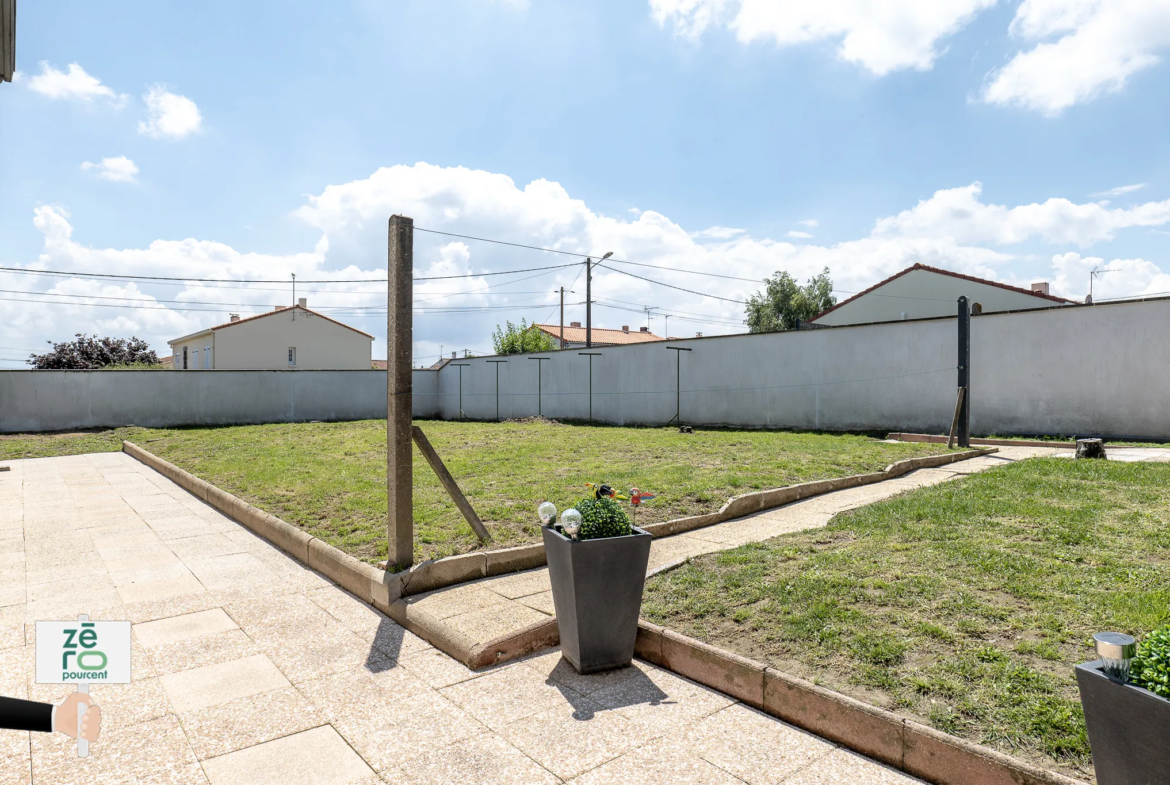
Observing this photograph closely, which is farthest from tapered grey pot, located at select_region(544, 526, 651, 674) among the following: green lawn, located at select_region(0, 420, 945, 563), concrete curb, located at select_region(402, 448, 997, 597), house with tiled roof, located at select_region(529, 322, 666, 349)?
house with tiled roof, located at select_region(529, 322, 666, 349)

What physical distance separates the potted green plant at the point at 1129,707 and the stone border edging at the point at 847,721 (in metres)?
0.50

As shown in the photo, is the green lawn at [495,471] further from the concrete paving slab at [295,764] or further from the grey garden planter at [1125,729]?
the grey garden planter at [1125,729]

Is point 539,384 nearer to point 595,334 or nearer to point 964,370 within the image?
point 964,370

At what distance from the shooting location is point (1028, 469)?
808 centimetres

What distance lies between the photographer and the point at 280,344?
3744 cm

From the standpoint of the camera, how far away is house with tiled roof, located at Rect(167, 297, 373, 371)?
35.9m

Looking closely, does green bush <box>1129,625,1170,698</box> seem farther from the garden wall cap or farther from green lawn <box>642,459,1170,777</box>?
green lawn <box>642,459,1170,777</box>

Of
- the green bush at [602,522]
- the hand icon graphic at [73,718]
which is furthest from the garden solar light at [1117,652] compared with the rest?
the hand icon graphic at [73,718]

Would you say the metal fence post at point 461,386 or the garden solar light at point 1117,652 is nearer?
the garden solar light at point 1117,652

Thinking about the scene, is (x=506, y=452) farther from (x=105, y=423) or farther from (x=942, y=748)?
(x=105, y=423)

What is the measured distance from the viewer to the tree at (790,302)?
3994cm

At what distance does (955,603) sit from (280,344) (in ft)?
128

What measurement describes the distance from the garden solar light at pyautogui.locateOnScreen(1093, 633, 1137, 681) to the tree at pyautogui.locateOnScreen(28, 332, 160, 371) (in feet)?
140

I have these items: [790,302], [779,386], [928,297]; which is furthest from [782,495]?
[790,302]
